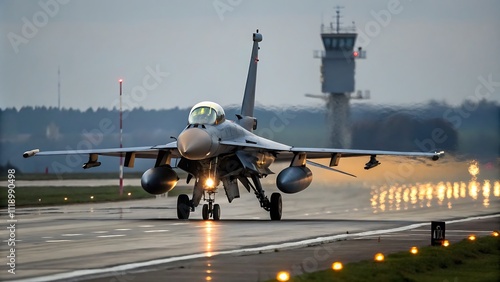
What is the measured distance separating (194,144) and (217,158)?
2.63 m

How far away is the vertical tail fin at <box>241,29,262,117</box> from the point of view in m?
38.4

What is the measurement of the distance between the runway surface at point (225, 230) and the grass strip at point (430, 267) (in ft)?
3.43

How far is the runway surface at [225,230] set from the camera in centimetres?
1780

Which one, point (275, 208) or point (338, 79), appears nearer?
point (275, 208)

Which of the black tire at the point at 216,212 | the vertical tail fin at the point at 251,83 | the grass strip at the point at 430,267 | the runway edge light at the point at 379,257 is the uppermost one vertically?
the vertical tail fin at the point at 251,83

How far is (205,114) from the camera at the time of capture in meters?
32.6

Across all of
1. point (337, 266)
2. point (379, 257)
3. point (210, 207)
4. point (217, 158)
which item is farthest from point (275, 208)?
point (337, 266)

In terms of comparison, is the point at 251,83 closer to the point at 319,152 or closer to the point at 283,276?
the point at 319,152

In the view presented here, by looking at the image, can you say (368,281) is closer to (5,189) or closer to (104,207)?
(104,207)

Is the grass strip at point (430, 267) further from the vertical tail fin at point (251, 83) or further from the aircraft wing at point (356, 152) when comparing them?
the vertical tail fin at point (251, 83)

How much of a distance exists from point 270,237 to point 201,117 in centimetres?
855

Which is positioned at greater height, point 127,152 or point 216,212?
point 127,152

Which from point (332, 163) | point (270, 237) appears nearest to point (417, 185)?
point (332, 163)

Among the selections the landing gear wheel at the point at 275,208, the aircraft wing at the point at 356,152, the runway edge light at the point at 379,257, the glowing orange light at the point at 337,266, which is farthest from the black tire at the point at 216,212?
the glowing orange light at the point at 337,266
